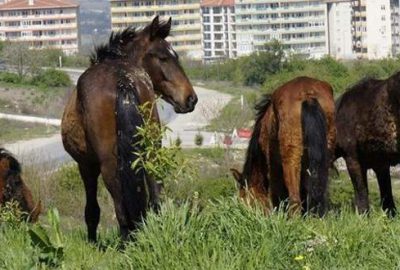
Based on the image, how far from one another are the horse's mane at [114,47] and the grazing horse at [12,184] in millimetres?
1907

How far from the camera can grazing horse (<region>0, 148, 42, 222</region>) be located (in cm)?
959

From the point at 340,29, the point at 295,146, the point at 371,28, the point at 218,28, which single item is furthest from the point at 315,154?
the point at 218,28

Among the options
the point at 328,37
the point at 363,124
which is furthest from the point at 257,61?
the point at 363,124

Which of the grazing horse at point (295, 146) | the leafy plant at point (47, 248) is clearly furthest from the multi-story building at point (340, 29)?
the leafy plant at point (47, 248)

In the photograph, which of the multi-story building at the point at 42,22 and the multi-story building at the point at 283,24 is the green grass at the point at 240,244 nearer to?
the multi-story building at the point at 283,24

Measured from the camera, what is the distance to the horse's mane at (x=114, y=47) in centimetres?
812

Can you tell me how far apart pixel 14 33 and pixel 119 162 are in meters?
152

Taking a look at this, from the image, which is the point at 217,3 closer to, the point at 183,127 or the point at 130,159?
the point at 183,127

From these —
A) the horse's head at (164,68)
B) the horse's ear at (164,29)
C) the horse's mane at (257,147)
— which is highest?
the horse's ear at (164,29)

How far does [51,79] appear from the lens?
263 feet

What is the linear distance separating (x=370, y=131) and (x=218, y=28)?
13863 centimetres

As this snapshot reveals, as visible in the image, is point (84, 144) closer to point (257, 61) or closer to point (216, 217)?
point (216, 217)

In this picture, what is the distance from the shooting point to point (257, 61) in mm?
86188

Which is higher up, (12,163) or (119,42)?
(119,42)
